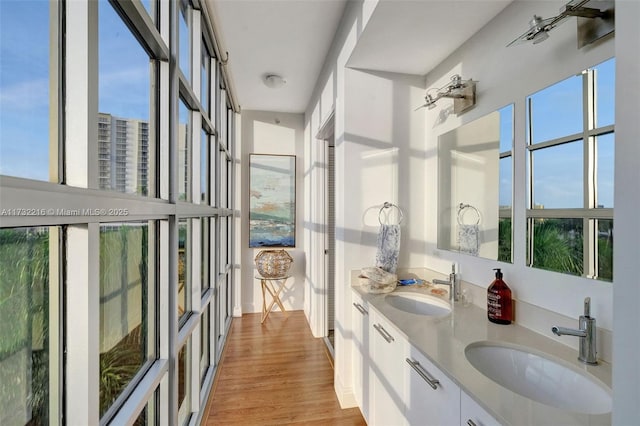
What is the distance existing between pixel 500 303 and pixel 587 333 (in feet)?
1.24

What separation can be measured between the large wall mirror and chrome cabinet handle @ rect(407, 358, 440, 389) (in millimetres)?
724

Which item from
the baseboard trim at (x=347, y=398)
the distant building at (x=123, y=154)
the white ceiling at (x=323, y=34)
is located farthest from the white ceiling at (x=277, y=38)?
the baseboard trim at (x=347, y=398)

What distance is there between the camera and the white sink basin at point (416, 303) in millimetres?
1777

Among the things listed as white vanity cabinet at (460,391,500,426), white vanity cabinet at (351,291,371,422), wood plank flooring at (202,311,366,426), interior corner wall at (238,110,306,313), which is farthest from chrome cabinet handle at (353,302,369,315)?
interior corner wall at (238,110,306,313)

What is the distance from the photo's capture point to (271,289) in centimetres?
401

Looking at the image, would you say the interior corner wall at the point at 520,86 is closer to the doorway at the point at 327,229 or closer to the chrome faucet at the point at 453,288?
the chrome faucet at the point at 453,288

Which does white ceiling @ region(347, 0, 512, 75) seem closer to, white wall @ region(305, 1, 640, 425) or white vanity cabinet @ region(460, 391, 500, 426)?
white wall @ region(305, 1, 640, 425)

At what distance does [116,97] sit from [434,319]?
155cm

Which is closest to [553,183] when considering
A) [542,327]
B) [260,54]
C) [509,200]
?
[509,200]

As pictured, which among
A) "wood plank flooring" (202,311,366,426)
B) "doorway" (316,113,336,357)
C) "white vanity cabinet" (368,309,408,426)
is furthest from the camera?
"doorway" (316,113,336,357)

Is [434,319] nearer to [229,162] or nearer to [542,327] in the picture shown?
[542,327]

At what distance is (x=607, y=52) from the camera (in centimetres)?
107

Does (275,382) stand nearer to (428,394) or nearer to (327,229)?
(327,229)

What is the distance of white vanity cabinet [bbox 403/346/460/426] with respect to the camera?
996mm
